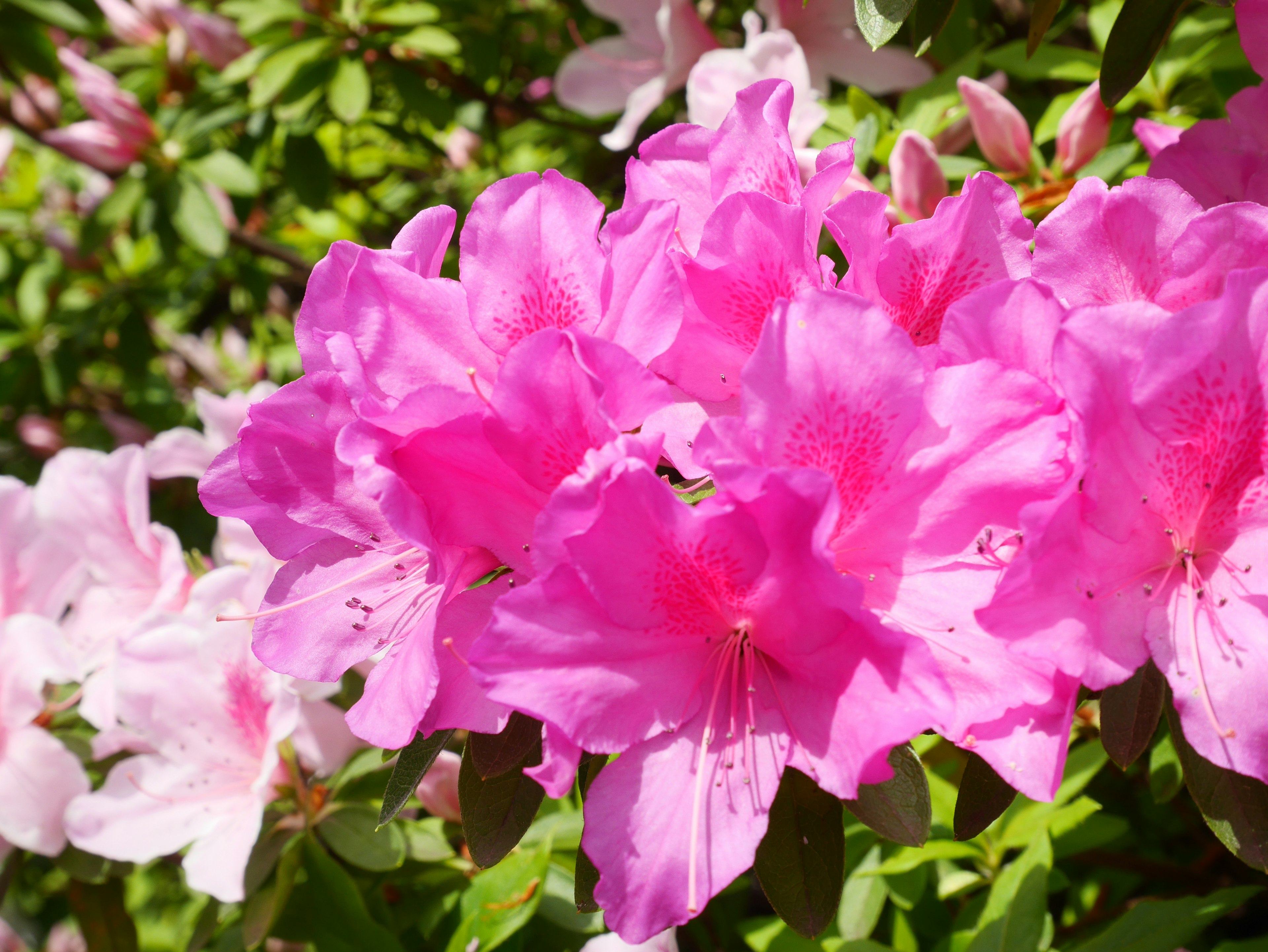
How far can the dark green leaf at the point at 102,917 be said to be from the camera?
1835 millimetres

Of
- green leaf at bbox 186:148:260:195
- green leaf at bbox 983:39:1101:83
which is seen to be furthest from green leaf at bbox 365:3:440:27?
green leaf at bbox 983:39:1101:83

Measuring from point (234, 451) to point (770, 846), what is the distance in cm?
61

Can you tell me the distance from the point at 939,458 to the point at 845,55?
140 cm

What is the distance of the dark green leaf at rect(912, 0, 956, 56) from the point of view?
1149mm

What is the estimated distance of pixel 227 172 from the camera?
2445mm

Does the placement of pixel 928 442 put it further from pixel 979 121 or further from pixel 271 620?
pixel 979 121

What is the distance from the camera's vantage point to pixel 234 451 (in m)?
1.01

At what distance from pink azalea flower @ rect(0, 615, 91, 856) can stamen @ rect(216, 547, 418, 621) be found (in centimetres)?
81

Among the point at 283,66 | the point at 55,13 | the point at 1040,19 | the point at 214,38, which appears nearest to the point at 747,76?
the point at 1040,19

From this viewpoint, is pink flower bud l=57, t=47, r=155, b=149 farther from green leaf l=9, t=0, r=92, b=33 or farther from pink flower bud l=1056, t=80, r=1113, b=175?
pink flower bud l=1056, t=80, r=1113, b=175

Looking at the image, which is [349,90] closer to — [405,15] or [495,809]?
[405,15]

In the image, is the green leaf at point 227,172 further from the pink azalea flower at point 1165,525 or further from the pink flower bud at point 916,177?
the pink azalea flower at point 1165,525

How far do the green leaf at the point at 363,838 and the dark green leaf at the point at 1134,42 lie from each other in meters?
1.29

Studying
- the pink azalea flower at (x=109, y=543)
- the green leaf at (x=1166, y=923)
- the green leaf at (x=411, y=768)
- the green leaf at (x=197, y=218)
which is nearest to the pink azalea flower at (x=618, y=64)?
the green leaf at (x=197, y=218)
